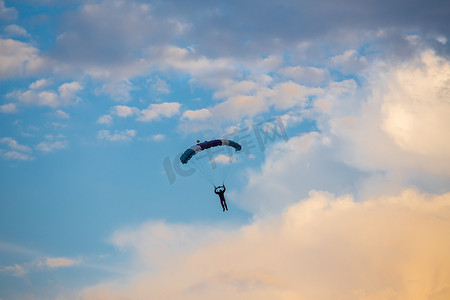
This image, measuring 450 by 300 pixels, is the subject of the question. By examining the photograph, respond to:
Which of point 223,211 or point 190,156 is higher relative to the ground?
point 190,156

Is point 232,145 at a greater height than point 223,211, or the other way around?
point 232,145

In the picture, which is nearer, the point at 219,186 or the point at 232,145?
the point at 219,186

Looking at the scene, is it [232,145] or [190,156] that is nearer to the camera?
[190,156]

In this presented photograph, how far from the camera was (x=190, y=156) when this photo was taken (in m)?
62.4

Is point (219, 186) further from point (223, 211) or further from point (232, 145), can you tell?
point (232, 145)

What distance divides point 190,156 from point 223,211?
8791 mm

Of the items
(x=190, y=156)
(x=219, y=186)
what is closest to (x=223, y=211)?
(x=219, y=186)

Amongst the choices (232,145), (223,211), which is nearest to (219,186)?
(223,211)

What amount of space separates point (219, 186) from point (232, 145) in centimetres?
858

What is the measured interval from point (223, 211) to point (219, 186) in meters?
3.50

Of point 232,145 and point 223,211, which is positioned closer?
point 223,211

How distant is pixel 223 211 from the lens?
6312 centimetres

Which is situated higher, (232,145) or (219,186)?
(232,145)
